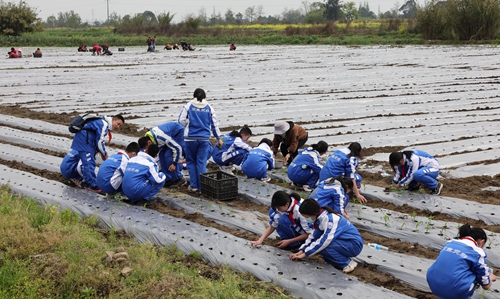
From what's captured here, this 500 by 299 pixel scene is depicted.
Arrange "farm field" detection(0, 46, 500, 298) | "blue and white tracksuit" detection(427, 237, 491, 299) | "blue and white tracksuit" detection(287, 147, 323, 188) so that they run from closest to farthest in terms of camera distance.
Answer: "blue and white tracksuit" detection(427, 237, 491, 299) → "farm field" detection(0, 46, 500, 298) → "blue and white tracksuit" detection(287, 147, 323, 188)

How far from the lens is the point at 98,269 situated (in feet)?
18.3

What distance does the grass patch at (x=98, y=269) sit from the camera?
5168 millimetres

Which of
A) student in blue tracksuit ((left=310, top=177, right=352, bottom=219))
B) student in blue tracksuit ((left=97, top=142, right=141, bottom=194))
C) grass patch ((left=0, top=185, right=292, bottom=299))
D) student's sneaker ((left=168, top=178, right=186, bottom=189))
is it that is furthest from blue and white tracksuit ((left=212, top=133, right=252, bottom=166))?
grass patch ((left=0, top=185, right=292, bottom=299))

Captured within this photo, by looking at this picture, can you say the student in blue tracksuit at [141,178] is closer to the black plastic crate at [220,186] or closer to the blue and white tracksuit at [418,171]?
the black plastic crate at [220,186]

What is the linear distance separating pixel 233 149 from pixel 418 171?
298 cm

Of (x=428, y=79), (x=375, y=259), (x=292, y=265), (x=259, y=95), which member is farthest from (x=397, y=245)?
(x=428, y=79)

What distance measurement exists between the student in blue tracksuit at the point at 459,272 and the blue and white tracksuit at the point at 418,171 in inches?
107

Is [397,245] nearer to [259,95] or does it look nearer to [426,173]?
[426,173]

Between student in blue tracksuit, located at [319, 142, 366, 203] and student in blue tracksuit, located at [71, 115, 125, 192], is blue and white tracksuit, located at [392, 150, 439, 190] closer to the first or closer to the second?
student in blue tracksuit, located at [319, 142, 366, 203]

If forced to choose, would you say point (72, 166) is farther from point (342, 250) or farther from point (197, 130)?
point (342, 250)

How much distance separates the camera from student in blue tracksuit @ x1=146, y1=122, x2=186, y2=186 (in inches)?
338

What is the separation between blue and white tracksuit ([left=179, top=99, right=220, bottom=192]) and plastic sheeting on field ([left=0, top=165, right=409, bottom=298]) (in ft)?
4.12

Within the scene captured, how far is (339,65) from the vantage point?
2738 centimetres

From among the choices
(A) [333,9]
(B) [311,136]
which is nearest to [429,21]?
(B) [311,136]
